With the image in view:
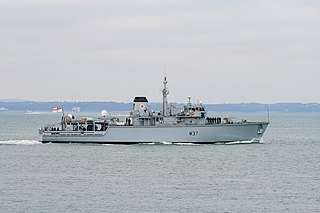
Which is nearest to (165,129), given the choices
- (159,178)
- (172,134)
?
(172,134)

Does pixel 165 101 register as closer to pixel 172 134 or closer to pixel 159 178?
pixel 172 134

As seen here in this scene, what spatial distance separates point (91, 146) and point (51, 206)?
140ft

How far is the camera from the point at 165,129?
88.2m

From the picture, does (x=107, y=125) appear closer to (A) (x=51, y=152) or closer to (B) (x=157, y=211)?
(A) (x=51, y=152)

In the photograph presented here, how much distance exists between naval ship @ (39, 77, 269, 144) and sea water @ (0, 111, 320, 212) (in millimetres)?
1192

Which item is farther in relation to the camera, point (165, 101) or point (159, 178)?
point (165, 101)

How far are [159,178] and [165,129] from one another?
2659 centimetres

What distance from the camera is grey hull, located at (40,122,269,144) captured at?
88312 millimetres

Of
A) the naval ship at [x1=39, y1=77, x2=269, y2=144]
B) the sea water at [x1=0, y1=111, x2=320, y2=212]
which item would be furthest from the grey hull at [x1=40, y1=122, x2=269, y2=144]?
the sea water at [x1=0, y1=111, x2=320, y2=212]

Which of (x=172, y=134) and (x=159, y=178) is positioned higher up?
(x=172, y=134)

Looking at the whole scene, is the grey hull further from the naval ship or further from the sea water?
the sea water

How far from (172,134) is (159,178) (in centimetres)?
2669

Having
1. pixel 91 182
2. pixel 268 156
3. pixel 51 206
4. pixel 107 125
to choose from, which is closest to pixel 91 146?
pixel 107 125

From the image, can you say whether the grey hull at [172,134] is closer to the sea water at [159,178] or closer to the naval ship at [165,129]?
the naval ship at [165,129]
